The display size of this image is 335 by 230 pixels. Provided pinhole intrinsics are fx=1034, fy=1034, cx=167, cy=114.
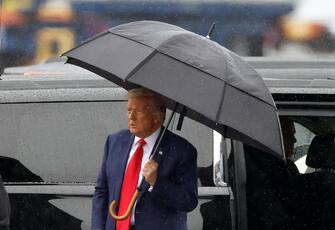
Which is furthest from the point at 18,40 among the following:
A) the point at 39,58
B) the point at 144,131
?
the point at 144,131

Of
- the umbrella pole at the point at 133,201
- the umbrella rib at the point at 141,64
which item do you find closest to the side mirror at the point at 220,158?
Result: the umbrella pole at the point at 133,201

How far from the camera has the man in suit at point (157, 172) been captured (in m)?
4.10

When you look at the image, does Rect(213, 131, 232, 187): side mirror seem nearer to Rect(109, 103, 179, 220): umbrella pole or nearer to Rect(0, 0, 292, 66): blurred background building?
Rect(109, 103, 179, 220): umbrella pole

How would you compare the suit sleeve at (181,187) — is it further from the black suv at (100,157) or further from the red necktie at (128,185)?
the black suv at (100,157)

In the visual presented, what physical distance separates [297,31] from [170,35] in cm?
863

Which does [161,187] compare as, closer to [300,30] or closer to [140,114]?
[140,114]

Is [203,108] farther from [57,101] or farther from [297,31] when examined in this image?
[297,31]

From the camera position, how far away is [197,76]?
385 centimetres

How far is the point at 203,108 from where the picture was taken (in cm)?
376

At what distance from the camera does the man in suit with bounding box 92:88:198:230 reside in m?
4.10

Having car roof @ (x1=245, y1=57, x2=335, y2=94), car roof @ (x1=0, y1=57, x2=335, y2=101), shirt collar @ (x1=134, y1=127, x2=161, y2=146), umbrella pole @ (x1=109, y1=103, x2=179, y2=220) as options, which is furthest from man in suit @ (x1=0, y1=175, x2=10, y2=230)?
car roof @ (x1=245, y1=57, x2=335, y2=94)

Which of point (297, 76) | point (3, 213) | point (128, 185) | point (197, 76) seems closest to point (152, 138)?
point (128, 185)

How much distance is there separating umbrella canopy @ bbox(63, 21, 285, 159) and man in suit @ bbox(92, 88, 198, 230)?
231 mm

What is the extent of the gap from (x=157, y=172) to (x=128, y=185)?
0.14 metres
